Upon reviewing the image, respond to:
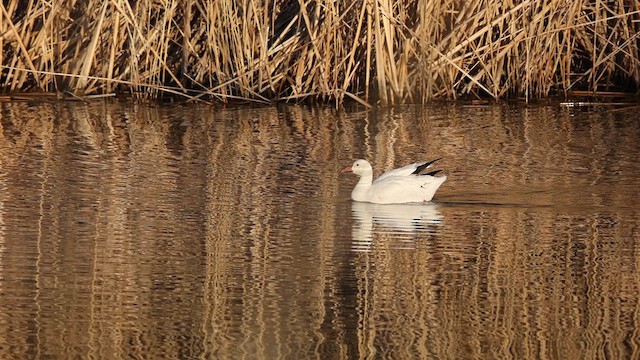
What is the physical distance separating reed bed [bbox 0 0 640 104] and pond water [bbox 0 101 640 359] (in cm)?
113

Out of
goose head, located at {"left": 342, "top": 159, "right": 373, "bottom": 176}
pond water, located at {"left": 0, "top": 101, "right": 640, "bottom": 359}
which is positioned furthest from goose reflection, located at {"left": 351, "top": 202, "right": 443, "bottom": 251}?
goose head, located at {"left": 342, "top": 159, "right": 373, "bottom": 176}

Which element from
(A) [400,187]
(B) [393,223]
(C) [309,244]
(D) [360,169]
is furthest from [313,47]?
(C) [309,244]

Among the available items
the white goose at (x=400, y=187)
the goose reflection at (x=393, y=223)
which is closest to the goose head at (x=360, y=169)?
the white goose at (x=400, y=187)

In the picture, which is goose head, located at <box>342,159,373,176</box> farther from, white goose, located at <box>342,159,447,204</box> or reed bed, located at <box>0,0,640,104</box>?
reed bed, located at <box>0,0,640,104</box>

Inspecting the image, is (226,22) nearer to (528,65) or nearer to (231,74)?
(231,74)

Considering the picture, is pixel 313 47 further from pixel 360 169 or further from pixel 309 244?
pixel 309 244

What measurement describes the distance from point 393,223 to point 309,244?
96 cm

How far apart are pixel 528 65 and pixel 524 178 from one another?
13.0ft

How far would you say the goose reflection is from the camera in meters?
6.99

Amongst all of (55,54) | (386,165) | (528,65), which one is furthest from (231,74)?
(386,165)

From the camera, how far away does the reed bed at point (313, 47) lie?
12.3 metres

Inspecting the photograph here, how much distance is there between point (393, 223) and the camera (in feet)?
25.1

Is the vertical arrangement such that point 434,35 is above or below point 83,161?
above

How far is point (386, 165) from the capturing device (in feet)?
31.9
